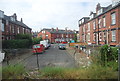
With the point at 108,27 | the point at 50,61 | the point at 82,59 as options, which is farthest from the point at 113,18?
the point at 50,61

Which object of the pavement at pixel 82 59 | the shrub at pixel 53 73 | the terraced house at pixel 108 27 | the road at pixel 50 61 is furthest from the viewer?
the terraced house at pixel 108 27

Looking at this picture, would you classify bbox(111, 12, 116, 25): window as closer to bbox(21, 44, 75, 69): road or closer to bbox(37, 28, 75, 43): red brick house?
bbox(21, 44, 75, 69): road

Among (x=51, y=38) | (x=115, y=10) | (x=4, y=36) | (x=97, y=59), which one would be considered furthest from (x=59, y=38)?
(x=97, y=59)

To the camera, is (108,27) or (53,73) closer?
(53,73)

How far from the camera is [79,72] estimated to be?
443 cm

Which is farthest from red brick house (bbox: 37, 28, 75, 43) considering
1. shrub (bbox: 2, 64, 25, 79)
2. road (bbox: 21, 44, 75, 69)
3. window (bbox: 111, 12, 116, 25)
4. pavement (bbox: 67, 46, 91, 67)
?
shrub (bbox: 2, 64, 25, 79)

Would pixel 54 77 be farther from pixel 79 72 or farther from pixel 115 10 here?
pixel 115 10

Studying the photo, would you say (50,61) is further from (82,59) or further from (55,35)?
(55,35)

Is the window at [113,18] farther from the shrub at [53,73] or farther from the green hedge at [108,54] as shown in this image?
the shrub at [53,73]

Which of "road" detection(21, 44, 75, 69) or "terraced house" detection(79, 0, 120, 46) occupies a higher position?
"terraced house" detection(79, 0, 120, 46)

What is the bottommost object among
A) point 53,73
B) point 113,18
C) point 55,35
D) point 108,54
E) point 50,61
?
point 50,61

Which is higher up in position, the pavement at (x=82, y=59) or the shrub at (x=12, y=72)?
the shrub at (x=12, y=72)

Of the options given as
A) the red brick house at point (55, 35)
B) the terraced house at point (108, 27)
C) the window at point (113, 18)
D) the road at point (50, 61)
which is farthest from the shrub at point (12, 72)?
the red brick house at point (55, 35)

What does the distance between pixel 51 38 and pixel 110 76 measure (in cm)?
5395
